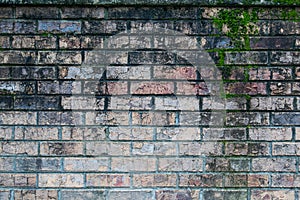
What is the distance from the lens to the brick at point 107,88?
6.06 feet

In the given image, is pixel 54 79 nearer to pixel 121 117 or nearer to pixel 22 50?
pixel 22 50

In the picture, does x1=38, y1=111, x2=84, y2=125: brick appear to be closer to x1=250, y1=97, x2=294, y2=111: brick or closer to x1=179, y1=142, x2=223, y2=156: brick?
x1=179, y1=142, x2=223, y2=156: brick

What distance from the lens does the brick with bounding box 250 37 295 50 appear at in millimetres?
1847

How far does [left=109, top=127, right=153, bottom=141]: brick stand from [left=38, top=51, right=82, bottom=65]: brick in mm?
468

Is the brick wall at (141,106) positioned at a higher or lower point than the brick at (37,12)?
lower

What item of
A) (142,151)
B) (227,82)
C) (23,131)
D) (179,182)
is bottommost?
(179,182)

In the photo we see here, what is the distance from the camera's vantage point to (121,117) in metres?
1.85

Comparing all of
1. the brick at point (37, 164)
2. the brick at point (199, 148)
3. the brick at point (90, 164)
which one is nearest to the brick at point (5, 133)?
the brick at point (37, 164)

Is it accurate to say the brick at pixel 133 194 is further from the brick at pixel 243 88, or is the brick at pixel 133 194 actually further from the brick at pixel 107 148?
the brick at pixel 243 88

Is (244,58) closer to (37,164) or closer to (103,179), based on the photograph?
(103,179)

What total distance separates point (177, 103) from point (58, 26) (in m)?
0.86

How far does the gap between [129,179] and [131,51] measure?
78 centimetres

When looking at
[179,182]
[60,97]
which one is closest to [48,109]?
[60,97]

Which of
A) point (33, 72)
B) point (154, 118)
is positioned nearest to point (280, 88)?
point (154, 118)
